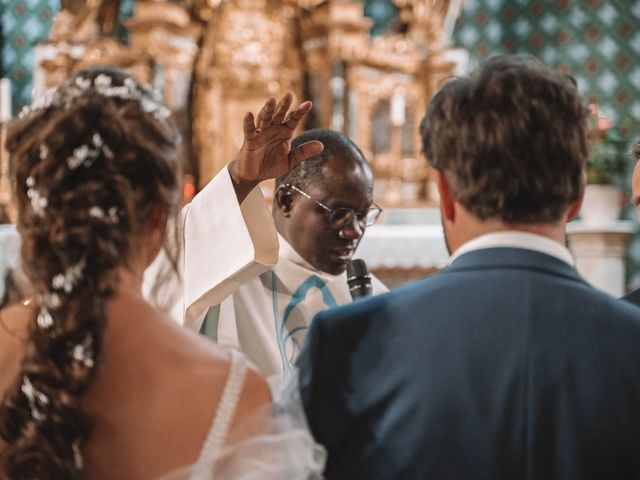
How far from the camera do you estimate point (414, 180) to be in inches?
296

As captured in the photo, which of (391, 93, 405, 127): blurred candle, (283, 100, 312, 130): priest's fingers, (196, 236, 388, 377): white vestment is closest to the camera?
(283, 100, 312, 130): priest's fingers

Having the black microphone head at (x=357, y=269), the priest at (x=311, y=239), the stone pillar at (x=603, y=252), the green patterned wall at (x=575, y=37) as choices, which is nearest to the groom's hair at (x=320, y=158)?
the priest at (x=311, y=239)

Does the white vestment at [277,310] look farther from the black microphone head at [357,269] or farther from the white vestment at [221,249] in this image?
the black microphone head at [357,269]

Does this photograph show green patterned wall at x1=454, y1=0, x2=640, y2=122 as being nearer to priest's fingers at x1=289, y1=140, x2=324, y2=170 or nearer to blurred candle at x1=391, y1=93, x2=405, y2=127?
blurred candle at x1=391, y1=93, x2=405, y2=127

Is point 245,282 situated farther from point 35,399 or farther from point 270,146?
point 35,399

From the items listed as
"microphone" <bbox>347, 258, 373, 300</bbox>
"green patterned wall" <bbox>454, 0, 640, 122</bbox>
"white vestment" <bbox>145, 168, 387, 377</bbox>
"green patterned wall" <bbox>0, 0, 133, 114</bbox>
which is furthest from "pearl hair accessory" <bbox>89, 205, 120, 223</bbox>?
"green patterned wall" <bbox>454, 0, 640, 122</bbox>

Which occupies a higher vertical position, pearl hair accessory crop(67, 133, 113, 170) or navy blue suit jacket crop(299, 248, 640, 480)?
pearl hair accessory crop(67, 133, 113, 170)

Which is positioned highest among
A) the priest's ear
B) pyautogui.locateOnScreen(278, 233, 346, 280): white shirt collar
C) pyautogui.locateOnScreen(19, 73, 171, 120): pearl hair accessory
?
pyautogui.locateOnScreen(19, 73, 171, 120): pearl hair accessory

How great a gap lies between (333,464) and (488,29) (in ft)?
25.4

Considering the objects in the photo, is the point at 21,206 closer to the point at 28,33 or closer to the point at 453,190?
the point at 453,190

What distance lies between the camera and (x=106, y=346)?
4.67 feet

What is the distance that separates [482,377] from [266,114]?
98cm

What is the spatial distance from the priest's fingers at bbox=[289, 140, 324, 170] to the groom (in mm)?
672

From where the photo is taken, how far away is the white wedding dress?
1.46 meters
